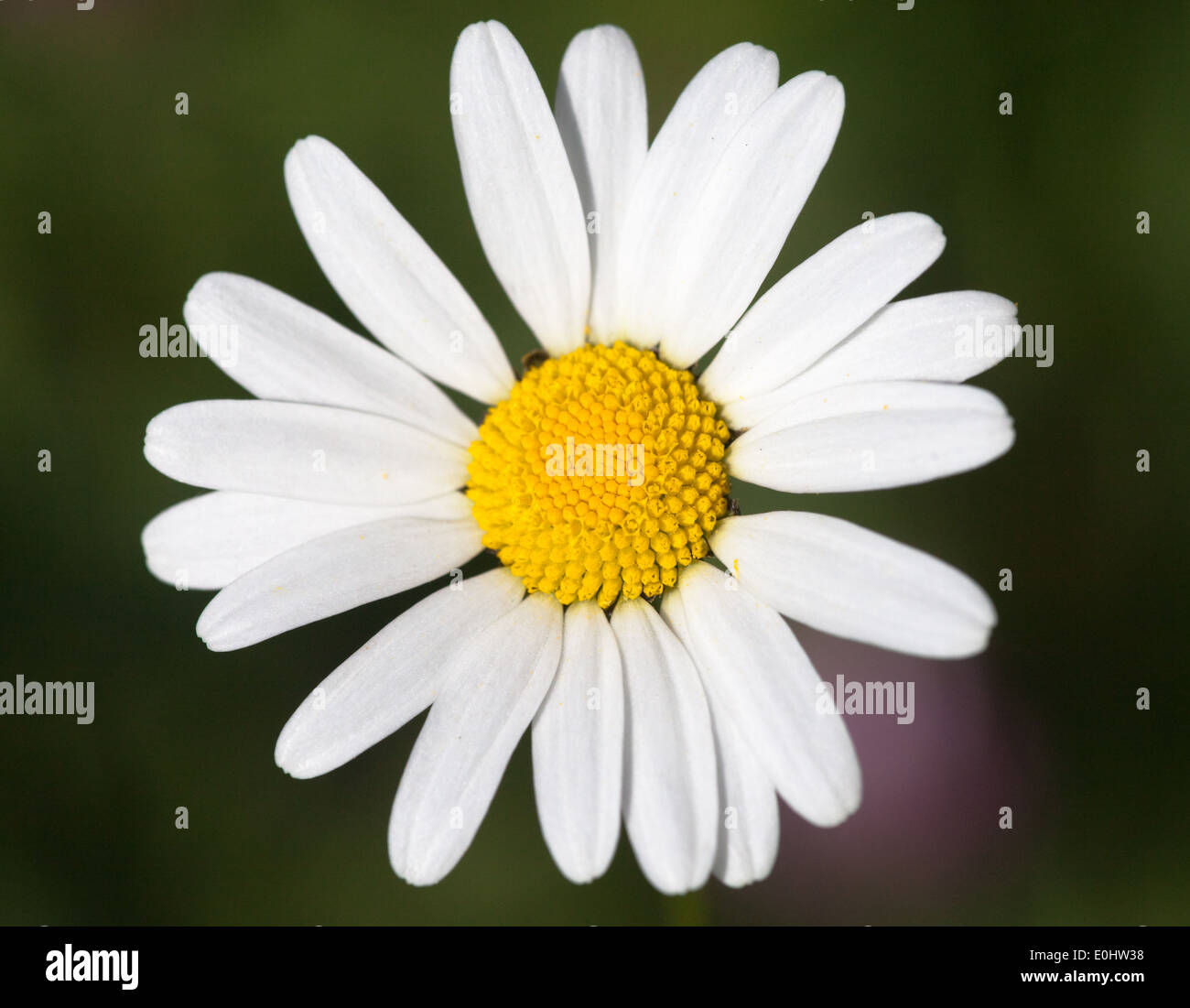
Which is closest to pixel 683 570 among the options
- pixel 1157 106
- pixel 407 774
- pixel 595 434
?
pixel 595 434

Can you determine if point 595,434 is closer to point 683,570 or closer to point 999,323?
point 683,570

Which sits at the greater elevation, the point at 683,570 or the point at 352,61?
the point at 352,61

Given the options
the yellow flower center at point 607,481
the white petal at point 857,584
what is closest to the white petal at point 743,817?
the white petal at point 857,584

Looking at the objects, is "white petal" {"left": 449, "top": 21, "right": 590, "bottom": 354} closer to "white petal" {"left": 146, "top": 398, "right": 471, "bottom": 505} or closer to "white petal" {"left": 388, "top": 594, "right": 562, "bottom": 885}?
"white petal" {"left": 146, "top": 398, "right": 471, "bottom": 505}
